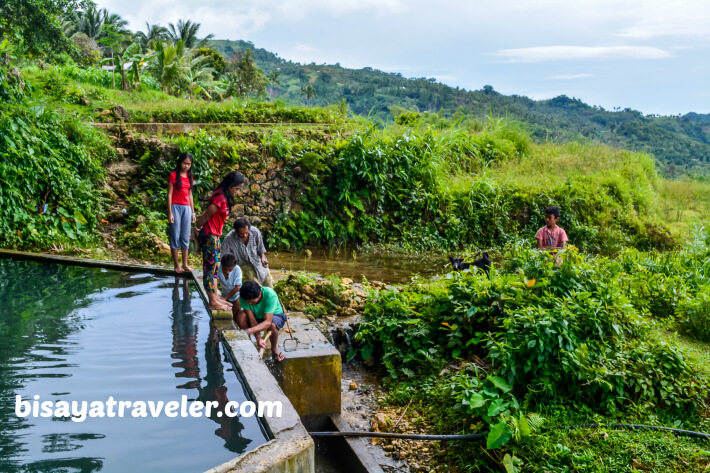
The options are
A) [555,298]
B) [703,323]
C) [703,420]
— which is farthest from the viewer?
[703,323]

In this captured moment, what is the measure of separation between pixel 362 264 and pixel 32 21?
45.5ft

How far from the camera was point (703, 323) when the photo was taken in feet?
20.1

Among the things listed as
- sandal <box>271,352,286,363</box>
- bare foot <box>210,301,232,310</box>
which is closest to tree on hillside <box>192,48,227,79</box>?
bare foot <box>210,301,232,310</box>

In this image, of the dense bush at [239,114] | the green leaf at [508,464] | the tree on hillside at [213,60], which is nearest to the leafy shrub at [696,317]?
the green leaf at [508,464]

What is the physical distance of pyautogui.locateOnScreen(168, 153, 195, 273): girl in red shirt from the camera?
22.6ft

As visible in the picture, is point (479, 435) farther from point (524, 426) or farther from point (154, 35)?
point (154, 35)

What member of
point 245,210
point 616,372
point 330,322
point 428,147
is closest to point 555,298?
point 616,372

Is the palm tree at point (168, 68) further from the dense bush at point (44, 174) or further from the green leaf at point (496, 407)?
the green leaf at point (496, 407)

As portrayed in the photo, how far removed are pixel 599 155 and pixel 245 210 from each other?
12107mm

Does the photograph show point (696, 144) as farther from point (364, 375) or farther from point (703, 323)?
point (364, 375)

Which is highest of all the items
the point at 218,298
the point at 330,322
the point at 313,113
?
the point at 313,113

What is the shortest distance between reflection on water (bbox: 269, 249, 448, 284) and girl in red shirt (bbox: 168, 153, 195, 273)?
8.45ft

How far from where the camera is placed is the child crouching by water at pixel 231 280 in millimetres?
5078

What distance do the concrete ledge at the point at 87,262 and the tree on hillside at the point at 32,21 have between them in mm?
10730
